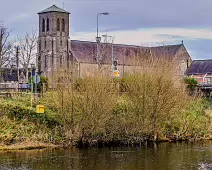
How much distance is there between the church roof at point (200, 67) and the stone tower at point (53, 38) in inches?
1015

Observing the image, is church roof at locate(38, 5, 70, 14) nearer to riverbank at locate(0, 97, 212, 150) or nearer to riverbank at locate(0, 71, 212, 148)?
riverbank at locate(0, 71, 212, 148)

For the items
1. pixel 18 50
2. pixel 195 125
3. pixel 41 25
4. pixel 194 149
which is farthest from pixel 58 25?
pixel 194 149

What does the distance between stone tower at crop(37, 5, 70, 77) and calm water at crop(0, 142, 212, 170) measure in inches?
2359

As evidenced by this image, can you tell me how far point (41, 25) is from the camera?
318ft

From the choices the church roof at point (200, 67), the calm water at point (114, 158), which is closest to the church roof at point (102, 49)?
the church roof at point (200, 67)

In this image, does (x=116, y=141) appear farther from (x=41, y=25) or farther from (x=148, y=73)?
(x=41, y=25)

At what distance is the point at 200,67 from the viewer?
9644cm

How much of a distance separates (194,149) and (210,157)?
11.8 ft

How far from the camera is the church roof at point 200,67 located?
94.6 meters

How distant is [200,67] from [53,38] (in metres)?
30.3

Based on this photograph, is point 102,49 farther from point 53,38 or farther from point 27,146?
point 27,146

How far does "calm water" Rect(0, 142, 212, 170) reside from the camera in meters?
28.6

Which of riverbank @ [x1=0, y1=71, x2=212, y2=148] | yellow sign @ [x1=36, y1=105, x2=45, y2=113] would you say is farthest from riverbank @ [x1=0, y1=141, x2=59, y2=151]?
yellow sign @ [x1=36, y1=105, x2=45, y2=113]

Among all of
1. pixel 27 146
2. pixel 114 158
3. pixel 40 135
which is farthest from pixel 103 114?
pixel 114 158
